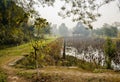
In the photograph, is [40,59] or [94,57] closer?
[40,59]

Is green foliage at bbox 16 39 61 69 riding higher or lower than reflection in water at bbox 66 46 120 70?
higher

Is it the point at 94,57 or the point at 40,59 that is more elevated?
the point at 40,59

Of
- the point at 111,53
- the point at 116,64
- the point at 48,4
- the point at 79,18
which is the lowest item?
the point at 116,64

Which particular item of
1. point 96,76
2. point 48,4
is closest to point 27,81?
point 96,76

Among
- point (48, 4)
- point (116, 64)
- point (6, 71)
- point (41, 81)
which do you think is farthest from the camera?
point (116, 64)

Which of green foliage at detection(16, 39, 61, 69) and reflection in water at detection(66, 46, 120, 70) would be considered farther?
reflection in water at detection(66, 46, 120, 70)

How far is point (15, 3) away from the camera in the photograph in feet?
33.6

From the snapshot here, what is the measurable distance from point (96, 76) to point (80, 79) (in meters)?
1.24

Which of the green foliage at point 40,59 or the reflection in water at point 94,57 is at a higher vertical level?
the green foliage at point 40,59

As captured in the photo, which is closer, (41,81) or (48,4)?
(48,4)

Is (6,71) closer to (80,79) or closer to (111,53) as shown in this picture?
(80,79)

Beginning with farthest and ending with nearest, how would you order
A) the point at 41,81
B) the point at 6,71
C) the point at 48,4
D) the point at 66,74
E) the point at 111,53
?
the point at 111,53
the point at 6,71
the point at 66,74
the point at 41,81
the point at 48,4

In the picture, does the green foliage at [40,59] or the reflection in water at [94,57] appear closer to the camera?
the green foliage at [40,59]

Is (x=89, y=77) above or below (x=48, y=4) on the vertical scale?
below
